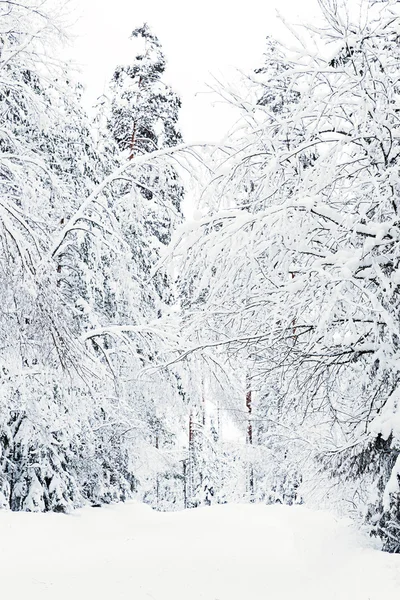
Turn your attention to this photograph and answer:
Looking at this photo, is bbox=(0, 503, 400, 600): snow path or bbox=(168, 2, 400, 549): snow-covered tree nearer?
bbox=(168, 2, 400, 549): snow-covered tree

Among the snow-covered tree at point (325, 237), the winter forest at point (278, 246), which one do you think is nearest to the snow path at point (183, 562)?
the winter forest at point (278, 246)

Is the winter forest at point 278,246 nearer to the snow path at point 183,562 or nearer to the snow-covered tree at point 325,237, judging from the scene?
the snow-covered tree at point 325,237

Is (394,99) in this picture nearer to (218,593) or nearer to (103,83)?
(218,593)

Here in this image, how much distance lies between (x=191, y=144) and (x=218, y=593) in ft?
20.0

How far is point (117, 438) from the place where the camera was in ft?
52.4

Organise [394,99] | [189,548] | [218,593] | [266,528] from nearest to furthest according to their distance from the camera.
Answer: [394,99] → [218,593] → [189,548] → [266,528]

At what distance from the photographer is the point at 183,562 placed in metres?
8.46

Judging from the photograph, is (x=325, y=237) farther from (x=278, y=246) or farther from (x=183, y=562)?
(x=183, y=562)

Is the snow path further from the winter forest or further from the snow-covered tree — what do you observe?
the snow-covered tree

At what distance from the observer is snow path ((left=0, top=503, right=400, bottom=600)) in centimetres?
606

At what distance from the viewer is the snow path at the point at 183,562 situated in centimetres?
606

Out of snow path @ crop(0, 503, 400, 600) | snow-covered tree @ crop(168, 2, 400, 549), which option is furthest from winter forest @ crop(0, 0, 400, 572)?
snow path @ crop(0, 503, 400, 600)

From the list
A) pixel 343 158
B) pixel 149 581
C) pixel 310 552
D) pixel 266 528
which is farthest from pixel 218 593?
pixel 266 528

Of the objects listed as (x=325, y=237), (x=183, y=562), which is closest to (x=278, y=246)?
(x=325, y=237)
